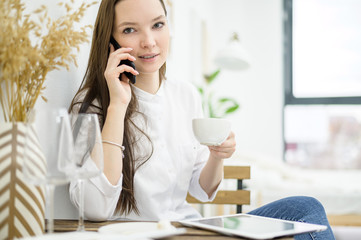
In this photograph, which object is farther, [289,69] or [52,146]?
[289,69]

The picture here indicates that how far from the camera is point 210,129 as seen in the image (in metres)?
0.97

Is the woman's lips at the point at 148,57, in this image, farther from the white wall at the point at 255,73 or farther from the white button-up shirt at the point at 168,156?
the white wall at the point at 255,73

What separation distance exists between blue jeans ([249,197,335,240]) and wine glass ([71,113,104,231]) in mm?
587

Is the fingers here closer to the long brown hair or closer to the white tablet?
the long brown hair

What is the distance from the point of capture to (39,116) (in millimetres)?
709

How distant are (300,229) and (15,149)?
1.81ft

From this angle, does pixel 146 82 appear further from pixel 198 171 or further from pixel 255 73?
pixel 255 73

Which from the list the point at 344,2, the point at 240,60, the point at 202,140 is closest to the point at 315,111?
the point at 344,2

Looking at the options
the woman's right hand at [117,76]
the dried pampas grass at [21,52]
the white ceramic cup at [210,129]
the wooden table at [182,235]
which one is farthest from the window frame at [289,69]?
the dried pampas grass at [21,52]

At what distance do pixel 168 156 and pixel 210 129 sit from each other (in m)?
0.40

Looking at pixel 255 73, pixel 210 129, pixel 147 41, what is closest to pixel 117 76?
pixel 147 41

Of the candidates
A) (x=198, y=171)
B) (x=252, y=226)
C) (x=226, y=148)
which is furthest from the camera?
(x=198, y=171)

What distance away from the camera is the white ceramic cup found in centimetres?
97

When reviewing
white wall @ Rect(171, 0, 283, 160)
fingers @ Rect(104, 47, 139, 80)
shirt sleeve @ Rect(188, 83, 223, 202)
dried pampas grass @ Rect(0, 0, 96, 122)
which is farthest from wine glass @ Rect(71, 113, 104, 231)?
white wall @ Rect(171, 0, 283, 160)
